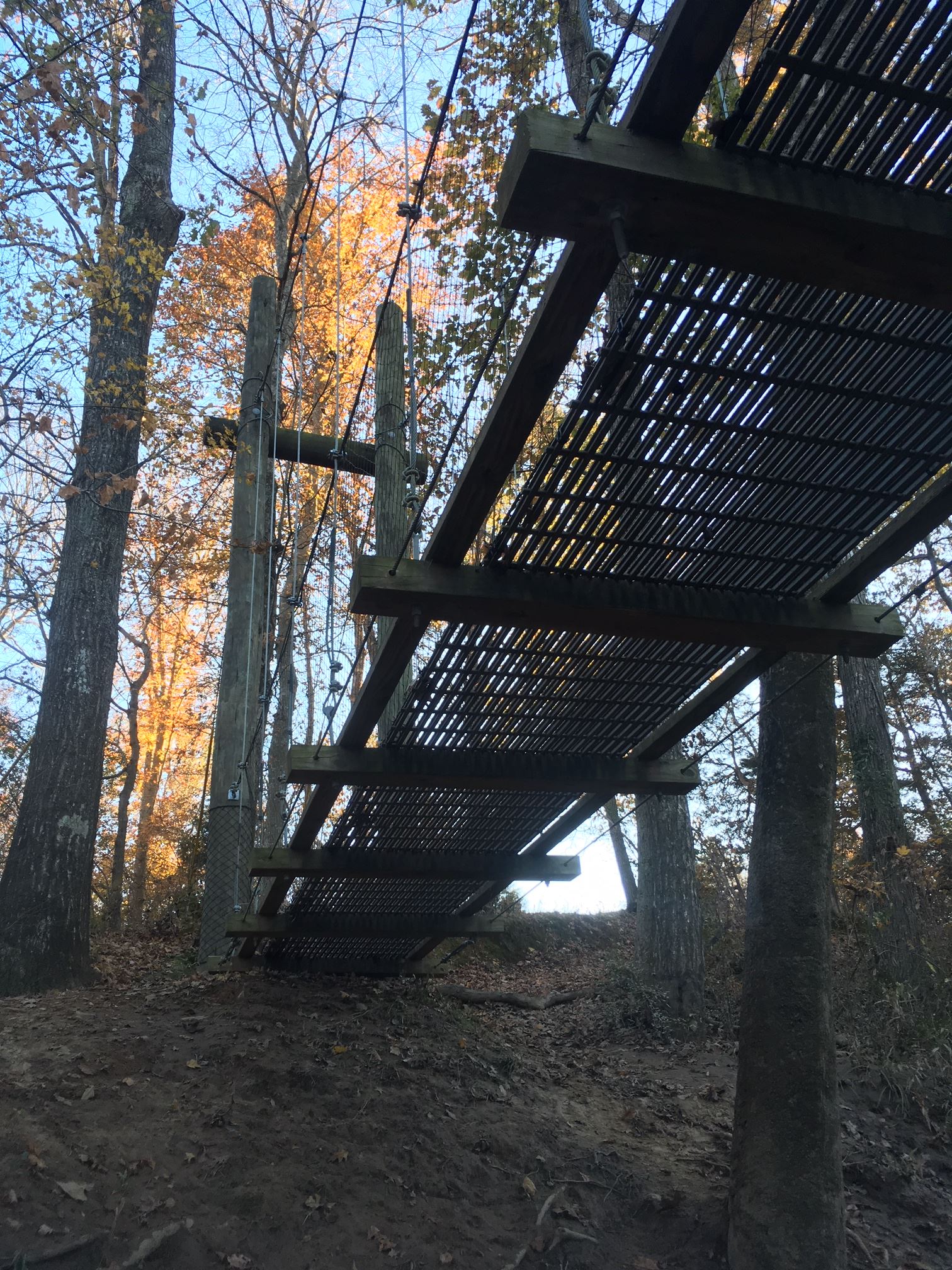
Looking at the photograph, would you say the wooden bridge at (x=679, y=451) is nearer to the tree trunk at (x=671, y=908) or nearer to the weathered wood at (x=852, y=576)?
the weathered wood at (x=852, y=576)

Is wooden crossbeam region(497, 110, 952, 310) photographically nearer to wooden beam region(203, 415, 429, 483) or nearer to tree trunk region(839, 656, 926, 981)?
tree trunk region(839, 656, 926, 981)

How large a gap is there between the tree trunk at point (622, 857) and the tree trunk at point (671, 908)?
6528 mm

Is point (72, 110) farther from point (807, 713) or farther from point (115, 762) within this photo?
point (115, 762)

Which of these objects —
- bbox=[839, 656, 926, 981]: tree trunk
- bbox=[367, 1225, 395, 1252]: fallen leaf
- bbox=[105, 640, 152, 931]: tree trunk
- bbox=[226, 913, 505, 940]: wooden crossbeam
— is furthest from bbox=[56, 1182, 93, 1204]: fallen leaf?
bbox=[105, 640, 152, 931]: tree trunk

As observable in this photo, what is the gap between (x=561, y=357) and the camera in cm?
241

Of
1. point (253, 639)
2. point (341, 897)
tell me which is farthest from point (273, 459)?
point (341, 897)

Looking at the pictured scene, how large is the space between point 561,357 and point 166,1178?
374cm

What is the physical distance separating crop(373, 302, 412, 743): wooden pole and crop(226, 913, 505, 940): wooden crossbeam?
1.56m

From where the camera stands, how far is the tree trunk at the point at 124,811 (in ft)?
34.6

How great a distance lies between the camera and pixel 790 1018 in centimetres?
411

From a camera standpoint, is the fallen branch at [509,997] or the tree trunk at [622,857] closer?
the fallen branch at [509,997]

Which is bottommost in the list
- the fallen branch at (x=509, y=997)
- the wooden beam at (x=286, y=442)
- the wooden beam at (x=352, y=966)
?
the fallen branch at (x=509, y=997)

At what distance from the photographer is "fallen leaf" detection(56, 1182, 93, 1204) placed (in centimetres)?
363

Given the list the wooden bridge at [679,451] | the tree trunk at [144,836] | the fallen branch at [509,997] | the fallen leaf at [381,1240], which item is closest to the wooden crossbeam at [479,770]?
the wooden bridge at [679,451]
